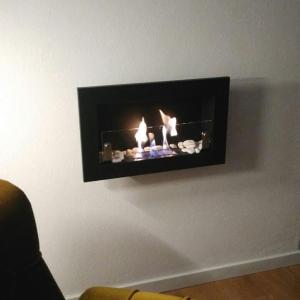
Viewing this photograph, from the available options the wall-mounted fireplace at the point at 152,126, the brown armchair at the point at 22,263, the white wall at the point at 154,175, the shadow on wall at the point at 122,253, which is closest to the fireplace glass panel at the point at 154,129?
the wall-mounted fireplace at the point at 152,126

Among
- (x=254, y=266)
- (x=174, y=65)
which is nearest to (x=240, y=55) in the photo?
(x=174, y=65)

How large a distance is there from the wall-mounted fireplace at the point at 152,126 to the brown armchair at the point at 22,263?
506 mm

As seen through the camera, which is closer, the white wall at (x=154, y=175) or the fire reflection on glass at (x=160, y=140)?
the white wall at (x=154, y=175)

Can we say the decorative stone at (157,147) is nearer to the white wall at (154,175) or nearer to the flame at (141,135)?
the flame at (141,135)

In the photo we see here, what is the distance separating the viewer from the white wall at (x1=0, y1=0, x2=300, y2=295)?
5.46ft

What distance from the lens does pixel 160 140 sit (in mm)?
1896

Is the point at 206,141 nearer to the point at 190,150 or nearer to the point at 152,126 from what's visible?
the point at 190,150

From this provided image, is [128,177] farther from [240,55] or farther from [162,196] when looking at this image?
[240,55]

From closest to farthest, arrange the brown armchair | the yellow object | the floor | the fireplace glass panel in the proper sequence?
the brown armchair, the yellow object, the fireplace glass panel, the floor

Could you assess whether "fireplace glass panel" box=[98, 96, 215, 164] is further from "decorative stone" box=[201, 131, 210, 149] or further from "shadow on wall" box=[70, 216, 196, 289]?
"shadow on wall" box=[70, 216, 196, 289]

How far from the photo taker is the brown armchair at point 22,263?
1148 millimetres

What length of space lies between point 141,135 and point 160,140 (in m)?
0.10

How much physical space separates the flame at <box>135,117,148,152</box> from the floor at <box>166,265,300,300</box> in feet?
2.87

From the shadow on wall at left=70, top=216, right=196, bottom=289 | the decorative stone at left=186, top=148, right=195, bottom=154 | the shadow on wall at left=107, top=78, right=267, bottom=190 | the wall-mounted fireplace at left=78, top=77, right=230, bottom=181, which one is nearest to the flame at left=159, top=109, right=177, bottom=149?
the wall-mounted fireplace at left=78, top=77, right=230, bottom=181
